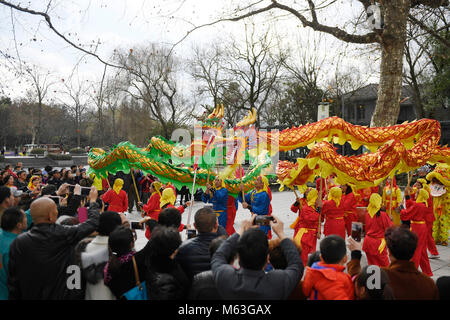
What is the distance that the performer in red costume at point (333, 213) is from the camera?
575 centimetres

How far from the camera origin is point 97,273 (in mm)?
2652

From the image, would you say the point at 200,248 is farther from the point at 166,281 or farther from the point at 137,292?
the point at 137,292

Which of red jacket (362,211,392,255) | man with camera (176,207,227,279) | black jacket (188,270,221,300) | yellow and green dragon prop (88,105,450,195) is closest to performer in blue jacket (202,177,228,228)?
yellow and green dragon prop (88,105,450,195)

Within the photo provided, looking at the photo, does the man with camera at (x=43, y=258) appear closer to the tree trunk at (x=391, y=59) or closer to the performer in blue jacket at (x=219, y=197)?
the performer in blue jacket at (x=219, y=197)

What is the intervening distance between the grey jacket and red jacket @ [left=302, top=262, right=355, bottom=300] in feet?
0.37

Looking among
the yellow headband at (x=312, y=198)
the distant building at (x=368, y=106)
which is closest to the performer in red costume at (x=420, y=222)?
the yellow headband at (x=312, y=198)

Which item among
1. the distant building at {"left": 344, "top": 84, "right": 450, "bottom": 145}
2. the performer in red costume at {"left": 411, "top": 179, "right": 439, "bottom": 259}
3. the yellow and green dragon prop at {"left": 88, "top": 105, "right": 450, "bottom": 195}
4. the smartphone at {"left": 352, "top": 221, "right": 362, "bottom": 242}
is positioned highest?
the distant building at {"left": 344, "top": 84, "right": 450, "bottom": 145}

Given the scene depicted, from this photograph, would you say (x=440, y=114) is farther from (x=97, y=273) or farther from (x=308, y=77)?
(x=97, y=273)

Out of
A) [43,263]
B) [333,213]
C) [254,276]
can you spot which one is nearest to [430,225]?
[333,213]

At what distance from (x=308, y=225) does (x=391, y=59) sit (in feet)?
18.1

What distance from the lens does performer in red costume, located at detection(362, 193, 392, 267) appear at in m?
4.85

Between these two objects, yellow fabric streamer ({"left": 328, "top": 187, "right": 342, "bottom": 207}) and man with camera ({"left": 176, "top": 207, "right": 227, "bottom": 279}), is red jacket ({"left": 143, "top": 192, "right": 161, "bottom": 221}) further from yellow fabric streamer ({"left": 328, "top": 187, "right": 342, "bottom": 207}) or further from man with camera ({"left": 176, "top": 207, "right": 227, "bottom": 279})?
man with camera ({"left": 176, "top": 207, "right": 227, "bottom": 279})

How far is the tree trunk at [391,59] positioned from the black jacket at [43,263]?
8.20 meters

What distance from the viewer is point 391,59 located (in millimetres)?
8648
